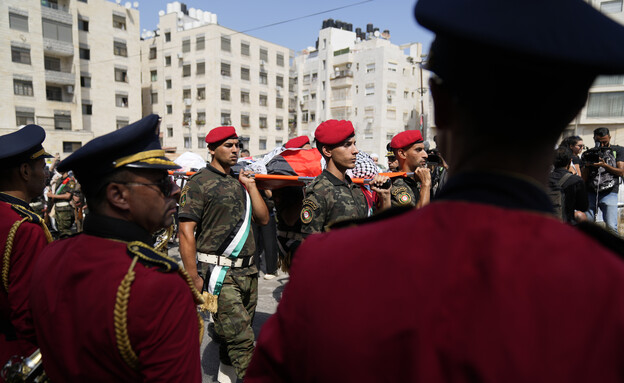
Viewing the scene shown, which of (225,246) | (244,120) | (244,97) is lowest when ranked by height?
(225,246)

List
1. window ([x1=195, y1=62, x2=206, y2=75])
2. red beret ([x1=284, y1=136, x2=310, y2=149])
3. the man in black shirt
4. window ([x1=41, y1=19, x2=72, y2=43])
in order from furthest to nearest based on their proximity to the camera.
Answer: window ([x1=195, y1=62, x2=206, y2=75]), window ([x1=41, y1=19, x2=72, y2=43]), red beret ([x1=284, y1=136, x2=310, y2=149]), the man in black shirt

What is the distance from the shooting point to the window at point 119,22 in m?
41.7

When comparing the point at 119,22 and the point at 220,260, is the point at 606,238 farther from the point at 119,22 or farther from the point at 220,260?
the point at 119,22

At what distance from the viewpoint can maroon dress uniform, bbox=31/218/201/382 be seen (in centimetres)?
152

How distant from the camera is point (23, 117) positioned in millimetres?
34469

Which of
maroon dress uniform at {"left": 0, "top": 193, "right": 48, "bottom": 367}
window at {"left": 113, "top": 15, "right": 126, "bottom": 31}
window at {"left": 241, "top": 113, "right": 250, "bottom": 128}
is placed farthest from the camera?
window at {"left": 241, "top": 113, "right": 250, "bottom": 128}

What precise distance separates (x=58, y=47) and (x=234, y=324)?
4191cm

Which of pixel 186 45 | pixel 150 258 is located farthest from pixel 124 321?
pixel 186 45

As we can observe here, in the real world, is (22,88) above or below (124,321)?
above

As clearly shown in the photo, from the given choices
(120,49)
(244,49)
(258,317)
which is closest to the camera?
(258,317)

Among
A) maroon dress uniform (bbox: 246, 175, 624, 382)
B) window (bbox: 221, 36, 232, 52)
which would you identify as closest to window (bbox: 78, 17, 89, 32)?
window (bbox: 221, 36, 232, 52)

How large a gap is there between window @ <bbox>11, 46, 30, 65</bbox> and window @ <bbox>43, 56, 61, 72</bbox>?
1.97 m

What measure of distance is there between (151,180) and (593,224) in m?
1.67

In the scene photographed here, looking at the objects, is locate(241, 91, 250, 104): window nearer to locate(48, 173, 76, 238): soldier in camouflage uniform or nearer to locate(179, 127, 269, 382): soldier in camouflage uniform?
locate(48, 173, 76, 238): soldier in camouflage uniform
